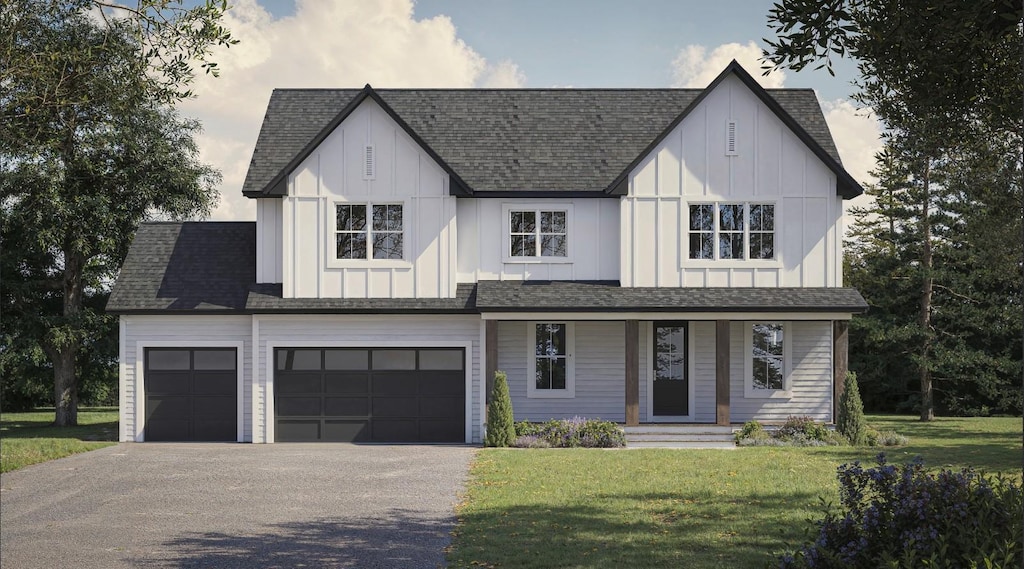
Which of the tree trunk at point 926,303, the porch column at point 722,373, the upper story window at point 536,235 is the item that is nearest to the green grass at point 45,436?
the upper story window at point 536,235

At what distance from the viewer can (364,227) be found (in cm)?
2378

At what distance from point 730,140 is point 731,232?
2.14 meters

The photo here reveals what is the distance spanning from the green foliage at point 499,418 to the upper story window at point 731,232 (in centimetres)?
559

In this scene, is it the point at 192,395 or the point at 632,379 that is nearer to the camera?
the point at 632,379

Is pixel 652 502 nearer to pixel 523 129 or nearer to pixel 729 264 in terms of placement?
pixel 729 264

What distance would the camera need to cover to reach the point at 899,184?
1347 inches

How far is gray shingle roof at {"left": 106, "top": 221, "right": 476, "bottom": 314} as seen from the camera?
2336 centimetres

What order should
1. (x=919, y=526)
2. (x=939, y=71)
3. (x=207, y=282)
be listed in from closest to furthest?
1. (x=919, y=526)
2. (x=939, y=71)
3. (x=207, y=282)

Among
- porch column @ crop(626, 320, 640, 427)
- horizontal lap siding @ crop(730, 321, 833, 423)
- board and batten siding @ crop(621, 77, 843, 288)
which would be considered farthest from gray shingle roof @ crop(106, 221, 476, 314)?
horizontal lap siding @ crop(730, 321, 833, 423)

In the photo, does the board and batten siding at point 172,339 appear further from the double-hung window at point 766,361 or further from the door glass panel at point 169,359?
the double-hung window at point 766,361

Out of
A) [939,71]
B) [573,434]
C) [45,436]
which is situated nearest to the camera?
[939,71]

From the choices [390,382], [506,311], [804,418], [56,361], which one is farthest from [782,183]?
[56,361]

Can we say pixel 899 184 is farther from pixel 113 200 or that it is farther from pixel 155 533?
pixel 155 533

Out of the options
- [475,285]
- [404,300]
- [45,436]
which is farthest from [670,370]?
[45,436]
